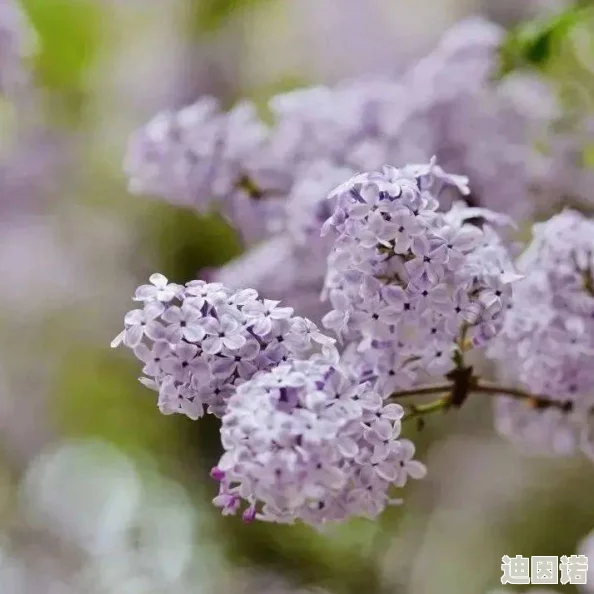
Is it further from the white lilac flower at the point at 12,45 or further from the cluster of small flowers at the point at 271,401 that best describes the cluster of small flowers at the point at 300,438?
the white lilac flower at the point at 12,45

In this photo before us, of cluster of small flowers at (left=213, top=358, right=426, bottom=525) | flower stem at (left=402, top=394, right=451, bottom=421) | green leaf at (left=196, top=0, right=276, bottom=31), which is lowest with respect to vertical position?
cluster of small flowers at (left=213, top=358, right=426, bottom=525)

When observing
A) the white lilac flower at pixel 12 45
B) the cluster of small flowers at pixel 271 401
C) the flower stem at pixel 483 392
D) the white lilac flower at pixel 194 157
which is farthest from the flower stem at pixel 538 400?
the white lilac flower at pixel 12 45

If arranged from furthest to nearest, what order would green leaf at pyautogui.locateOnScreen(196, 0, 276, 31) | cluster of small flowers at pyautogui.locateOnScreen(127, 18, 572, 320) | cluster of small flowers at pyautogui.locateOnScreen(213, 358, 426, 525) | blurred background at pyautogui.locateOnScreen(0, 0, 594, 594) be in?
1. green leaf at pyautogui.locateOnScreen(196, 0, 276, 31)
2. blurred background at pyautogui.locateOnScreen(0, 0, 594, 594)
3. cluster of small flowers at pyautogui.locateOnScreen(127, 18, 572, 320)
4. cluster of small flowers at pyautogui.locateOnScreen(213, 358, 426, 525)

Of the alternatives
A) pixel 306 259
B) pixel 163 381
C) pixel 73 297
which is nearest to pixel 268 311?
pixel 163 381

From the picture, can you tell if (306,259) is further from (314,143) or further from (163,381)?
(163,381)

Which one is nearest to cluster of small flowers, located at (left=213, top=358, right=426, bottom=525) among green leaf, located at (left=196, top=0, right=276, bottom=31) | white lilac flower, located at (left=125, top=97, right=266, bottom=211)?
white lilac flower, located at (left=125, top=97, right=266, bottom=211)

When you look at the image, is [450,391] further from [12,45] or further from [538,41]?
[12,45]

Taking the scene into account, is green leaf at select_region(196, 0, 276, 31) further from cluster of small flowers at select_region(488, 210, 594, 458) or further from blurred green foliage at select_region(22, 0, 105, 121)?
cluster of small flowers at select_region(488, 210, 594, 458)
